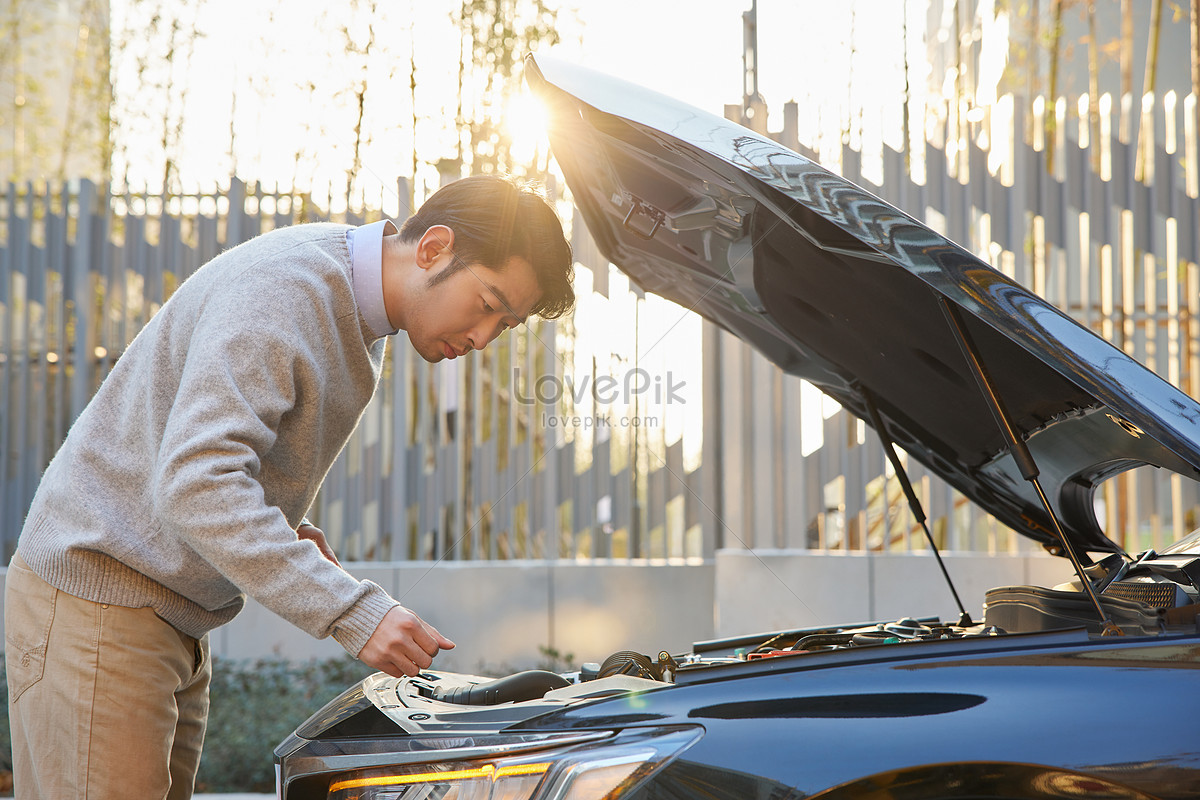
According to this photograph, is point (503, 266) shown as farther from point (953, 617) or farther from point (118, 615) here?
point (953, 617)

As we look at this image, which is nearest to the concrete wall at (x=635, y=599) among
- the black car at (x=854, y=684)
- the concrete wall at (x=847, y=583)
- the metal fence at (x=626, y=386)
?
the concrete wall at (x=847, y=583)

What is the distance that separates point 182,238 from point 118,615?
12.9ft

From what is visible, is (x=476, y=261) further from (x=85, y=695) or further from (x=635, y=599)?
(x=635, y=599)

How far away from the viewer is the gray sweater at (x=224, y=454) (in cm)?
127

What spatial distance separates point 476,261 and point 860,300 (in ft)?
2.22

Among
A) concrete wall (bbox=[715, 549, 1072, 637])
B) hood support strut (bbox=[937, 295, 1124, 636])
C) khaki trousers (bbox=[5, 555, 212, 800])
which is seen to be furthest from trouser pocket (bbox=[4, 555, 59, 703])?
concrete wall (bbox=[715, 549, 1072, 637])

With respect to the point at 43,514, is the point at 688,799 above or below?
below

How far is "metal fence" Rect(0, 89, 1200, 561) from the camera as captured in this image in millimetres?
4555

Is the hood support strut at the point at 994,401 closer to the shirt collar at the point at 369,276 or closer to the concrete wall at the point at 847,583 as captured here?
the shirt collar at the point at 369,276

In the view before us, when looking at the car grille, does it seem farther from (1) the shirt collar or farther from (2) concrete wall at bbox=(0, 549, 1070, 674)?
(2) concrete wall at bbox=(0, 549, 1070, 674)

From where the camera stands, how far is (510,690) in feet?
4.45

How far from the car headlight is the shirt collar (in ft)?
2.59

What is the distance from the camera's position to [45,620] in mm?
1455

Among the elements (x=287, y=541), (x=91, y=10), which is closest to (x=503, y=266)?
(x=287, y=541)
